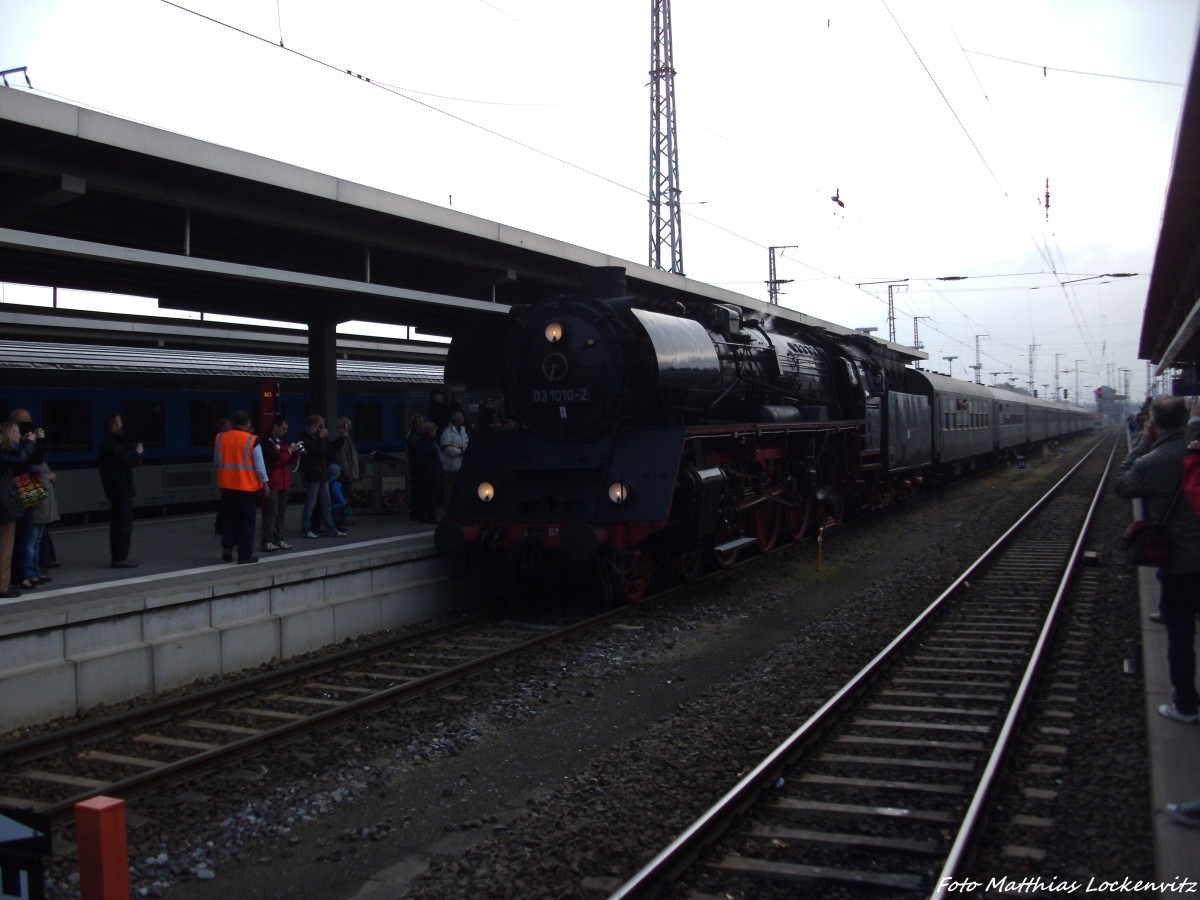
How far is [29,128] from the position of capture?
7.31 m

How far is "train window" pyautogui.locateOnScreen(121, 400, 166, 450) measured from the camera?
49.7 ft

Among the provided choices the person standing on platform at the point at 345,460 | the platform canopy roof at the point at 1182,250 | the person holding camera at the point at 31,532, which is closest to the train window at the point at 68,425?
the person standing on platform at the point at 345,460

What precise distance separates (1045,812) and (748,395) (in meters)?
7.76

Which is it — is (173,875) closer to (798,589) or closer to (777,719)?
(777,719)

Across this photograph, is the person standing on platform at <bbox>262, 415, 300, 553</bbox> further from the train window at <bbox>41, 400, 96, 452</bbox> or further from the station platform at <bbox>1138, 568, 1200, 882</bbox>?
the station platform at <bbox>1138, 568, 1200, 882</bbox>

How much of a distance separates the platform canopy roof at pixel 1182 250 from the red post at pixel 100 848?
640 cm

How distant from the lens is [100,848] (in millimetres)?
3090

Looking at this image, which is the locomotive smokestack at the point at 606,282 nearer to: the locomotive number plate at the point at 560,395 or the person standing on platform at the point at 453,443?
the locomotive number plate at the point at 560,395

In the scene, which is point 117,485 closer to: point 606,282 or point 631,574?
point 631,574

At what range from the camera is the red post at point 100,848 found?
3.08 m

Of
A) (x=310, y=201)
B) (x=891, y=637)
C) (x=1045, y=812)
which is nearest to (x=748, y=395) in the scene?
(x=891, y=637)

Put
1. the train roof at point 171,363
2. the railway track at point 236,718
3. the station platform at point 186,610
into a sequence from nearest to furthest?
the railway track at point 236,718 < the station platform at point 186,610 < the train roof at point 171,363

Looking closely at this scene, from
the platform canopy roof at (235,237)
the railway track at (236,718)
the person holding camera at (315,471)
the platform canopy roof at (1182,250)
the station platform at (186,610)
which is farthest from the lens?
the person holding camera at (315,471)

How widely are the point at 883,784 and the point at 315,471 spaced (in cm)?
760
